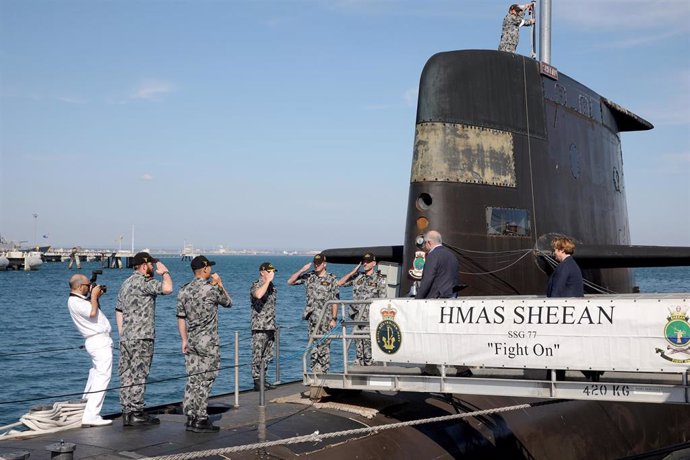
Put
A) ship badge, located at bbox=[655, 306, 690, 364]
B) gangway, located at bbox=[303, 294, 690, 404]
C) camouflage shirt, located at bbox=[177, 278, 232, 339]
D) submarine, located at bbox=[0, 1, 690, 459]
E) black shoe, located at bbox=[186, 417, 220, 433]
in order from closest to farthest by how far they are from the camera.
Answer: ship badge, located at bbox=[655, 306, 690, 364] → gangway, located at bbox=[303, 294, 690, 404] → black shoe, located at bbox=[186, 417, 220, 433] → camouflage shirt, located at bbox=[177, 278, 232, 339] → submarine, located at bbox=[0, 1, 690, 459]

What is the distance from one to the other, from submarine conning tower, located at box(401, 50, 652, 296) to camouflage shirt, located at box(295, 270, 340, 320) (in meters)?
1.84

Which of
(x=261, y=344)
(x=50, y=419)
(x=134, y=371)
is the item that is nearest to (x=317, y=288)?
(x=261, y=344)

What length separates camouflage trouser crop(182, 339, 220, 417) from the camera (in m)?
8.56

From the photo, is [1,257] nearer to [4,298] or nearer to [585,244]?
[4,298]

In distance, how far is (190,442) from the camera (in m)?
8.09

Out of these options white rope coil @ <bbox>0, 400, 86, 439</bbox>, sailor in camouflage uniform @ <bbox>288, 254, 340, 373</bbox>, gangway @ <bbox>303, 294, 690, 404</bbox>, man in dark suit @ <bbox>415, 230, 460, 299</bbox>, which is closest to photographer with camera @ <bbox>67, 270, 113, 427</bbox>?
white rope coil @ <bbox>0, 400, 86, 439</bbox>

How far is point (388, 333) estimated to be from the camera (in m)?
8.78

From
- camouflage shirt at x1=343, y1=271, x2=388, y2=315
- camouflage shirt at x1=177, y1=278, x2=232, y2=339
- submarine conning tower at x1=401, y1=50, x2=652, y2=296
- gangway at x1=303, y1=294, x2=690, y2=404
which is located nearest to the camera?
gangway at x1=303, y1=294, x2=690, y2=404

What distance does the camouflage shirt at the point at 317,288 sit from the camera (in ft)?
42.1

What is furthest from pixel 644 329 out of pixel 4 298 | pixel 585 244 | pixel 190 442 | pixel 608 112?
pixel 4 298

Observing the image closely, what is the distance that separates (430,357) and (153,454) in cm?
292

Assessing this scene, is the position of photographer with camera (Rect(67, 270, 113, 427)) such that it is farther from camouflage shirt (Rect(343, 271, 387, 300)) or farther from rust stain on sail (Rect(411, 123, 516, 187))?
camouflage shirt (Rect(343, 271, 387, 300))

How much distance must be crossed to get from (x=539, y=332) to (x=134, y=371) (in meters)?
4.40

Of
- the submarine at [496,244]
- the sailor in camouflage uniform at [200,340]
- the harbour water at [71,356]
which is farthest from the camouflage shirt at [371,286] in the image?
the sailor in camouflage uniform at [200,340]
